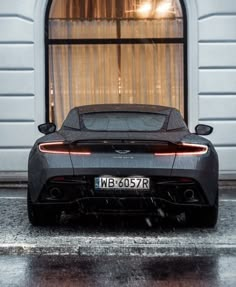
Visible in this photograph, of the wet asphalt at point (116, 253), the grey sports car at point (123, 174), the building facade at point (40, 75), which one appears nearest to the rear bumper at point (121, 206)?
the grey sports car at point (123, 174)

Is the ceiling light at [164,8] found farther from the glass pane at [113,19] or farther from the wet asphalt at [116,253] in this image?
the wet asphalt at [116,253]

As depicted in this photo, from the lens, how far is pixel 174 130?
305 inches

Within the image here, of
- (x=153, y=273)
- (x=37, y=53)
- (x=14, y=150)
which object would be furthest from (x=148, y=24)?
(x=153, y=273)

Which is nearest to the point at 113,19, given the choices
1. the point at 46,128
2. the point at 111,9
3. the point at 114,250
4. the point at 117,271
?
the point at 111,9

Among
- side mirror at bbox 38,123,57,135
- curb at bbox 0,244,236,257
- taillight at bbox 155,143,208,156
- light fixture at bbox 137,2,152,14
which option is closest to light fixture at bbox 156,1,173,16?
light fixture at bbox 137,2,152,14

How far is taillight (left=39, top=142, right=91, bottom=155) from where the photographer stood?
710 cm

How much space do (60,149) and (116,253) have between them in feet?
3.98

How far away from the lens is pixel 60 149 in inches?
282

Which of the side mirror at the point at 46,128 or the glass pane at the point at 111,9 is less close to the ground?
the glass pane at the point at 111,9

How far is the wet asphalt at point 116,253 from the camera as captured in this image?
5742 millimetres

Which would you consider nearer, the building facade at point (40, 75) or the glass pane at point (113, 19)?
the building facade at point (40, 75)

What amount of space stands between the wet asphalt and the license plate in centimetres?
50

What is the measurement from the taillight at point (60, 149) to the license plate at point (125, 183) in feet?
1.05

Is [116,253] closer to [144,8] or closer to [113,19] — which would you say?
[113,19]
